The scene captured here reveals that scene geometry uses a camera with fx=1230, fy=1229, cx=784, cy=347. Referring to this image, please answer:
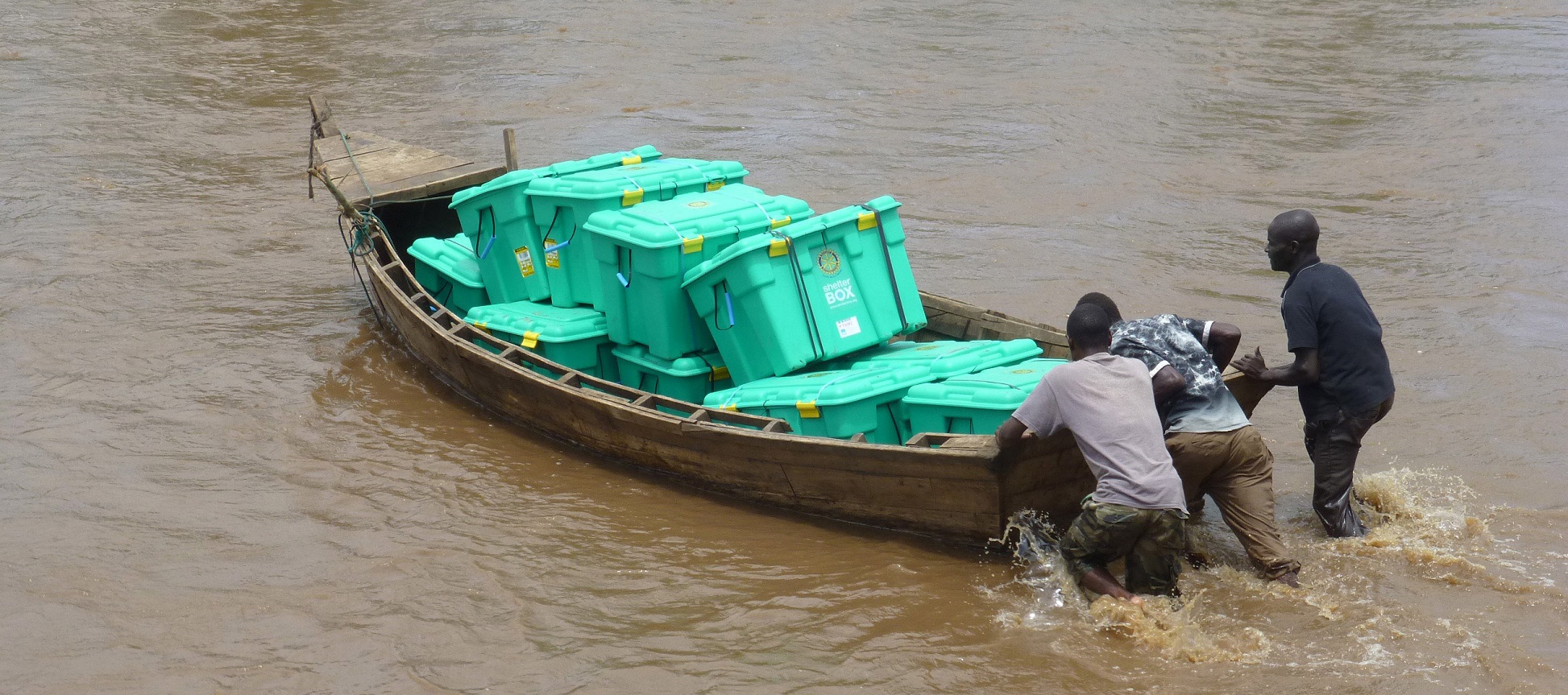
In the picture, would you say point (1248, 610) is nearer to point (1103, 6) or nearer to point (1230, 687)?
point (1230, 687)

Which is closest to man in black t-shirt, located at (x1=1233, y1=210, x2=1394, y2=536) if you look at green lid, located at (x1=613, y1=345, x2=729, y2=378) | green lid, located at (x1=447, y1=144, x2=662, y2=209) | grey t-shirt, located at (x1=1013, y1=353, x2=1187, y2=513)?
grey t-shirt, located at (x1=1013, y1=353, x2=1187, y2=513)

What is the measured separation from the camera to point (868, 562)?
657 cm

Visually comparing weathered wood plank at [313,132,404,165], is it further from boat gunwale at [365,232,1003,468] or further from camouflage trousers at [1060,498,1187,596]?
camouflage trousers at [1060,498,1187,596]

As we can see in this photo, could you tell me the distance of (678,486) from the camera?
7551 millimetres

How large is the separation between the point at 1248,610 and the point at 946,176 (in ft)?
32.4

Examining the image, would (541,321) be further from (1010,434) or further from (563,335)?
(1010,434)

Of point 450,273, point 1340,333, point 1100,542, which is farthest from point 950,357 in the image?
point 450,273

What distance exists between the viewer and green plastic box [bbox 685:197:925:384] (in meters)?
6.98

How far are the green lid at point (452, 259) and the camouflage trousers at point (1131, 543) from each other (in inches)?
206

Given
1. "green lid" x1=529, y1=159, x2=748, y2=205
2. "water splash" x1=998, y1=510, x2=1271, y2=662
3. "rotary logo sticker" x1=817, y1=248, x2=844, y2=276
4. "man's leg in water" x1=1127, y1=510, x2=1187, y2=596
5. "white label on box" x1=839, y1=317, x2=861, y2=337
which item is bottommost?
"water splash" x1=998, y1=510, x2=1271, y2=662

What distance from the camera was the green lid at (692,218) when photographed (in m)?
7.24

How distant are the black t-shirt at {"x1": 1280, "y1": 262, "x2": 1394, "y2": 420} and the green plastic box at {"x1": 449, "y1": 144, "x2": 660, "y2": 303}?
15.3ft

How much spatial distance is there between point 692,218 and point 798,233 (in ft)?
2.46

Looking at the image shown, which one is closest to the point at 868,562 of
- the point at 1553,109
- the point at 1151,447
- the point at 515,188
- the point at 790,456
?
the point at 790,456
